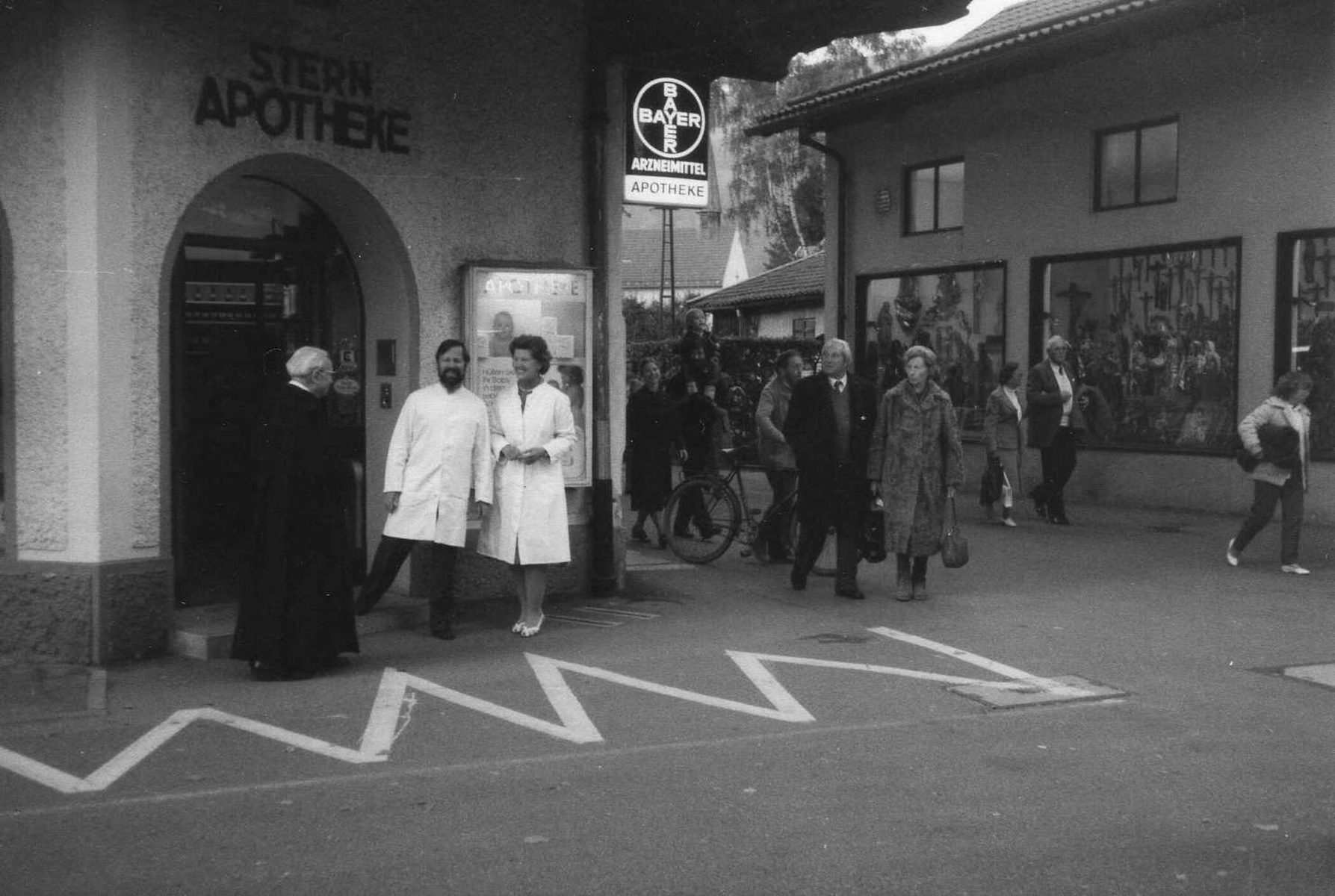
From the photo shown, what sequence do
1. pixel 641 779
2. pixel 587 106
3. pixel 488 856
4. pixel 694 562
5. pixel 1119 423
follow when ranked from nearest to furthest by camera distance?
pixel 488 856 → pixel 641 779 → pixel 587 106 → pixel 694 562 → pixel 1119 423

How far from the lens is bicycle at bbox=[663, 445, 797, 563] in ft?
38.9

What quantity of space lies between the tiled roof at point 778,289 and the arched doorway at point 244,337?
25.3 meters

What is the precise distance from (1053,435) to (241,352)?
8.32 metres

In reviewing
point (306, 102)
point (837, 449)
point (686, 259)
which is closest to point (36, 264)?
point (306, 102)

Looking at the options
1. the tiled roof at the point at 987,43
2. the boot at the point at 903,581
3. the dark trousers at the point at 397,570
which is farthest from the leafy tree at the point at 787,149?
the dark trousers at the point at 397,570

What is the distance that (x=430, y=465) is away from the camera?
8.55m

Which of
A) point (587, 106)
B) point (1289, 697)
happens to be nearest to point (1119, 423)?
→ point (587, 106)

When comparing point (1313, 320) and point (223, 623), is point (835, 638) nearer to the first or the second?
point (223, 623)

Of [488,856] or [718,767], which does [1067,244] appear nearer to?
[718,767]

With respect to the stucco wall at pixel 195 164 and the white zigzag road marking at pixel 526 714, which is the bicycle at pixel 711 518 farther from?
the white zigzag road marking at pixel 526 714

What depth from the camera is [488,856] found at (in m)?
4.75

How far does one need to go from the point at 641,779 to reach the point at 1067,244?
13092mm

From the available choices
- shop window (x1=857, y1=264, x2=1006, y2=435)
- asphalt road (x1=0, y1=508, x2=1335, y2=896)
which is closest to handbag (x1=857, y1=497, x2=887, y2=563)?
asphalt road (x1=0, y1=508, x2=1335, y2=896)

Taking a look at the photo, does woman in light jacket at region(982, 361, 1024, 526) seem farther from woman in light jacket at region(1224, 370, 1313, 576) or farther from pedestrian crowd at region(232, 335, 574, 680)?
pedestrian crowd at region(232, 335, 574, 680)
